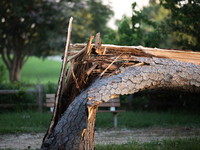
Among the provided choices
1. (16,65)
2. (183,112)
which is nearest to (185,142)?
(183,112)

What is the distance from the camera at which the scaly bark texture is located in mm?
2869

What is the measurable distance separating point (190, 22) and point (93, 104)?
6.15m

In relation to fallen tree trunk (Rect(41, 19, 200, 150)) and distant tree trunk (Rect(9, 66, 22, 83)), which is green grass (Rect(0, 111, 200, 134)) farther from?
distant tree trunk (Rect(9, 66, 22, 83))

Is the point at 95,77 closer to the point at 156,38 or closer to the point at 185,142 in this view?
the point at 185,142

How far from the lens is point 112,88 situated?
9.67 ft

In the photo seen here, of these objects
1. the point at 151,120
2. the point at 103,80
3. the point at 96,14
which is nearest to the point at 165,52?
the point at 103,80

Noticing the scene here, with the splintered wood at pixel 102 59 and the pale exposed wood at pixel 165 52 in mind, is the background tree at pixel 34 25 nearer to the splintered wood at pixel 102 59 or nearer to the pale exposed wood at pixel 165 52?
the splintered wood at pixel 102 59

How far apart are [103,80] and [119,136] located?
275 centimetres

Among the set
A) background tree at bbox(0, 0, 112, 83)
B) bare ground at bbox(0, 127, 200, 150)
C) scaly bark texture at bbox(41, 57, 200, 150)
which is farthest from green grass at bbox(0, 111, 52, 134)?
background tree at bbox(0, 0, 112, 83)

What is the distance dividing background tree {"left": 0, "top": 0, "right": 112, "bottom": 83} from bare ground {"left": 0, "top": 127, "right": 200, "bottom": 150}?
9.57m

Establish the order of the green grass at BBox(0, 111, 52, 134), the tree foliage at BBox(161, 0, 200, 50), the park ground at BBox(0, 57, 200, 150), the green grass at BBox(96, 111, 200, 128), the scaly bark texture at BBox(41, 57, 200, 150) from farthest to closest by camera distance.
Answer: the tree foliage at BBox(161, 0, 200, 50)
the green grass at BBox(96, 111, 200, 128)
the green grass at BBox(0, 111, 52, 134)
the park ground at BBox(0, 57, 200, 150)
the scaly bark texture at BBox(41, 57, 200, 150)

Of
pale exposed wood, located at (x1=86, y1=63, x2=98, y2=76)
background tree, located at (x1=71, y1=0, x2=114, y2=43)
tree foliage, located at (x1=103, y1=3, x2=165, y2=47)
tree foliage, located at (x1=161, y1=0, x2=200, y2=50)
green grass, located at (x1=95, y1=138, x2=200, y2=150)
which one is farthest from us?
background tree, located at (x1=71, y1=0, x2=114, y2=43)

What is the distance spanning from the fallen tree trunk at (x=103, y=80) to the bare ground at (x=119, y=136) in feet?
5.58

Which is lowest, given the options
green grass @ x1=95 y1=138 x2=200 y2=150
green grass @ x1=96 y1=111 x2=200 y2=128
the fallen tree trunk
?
green grass @ x1=96 y1=111 x2=200 y2=128
